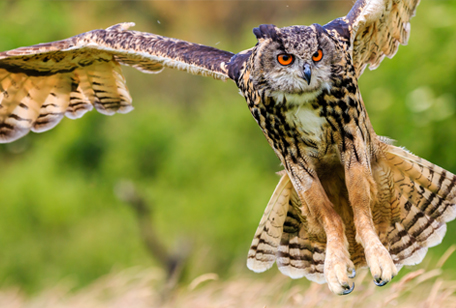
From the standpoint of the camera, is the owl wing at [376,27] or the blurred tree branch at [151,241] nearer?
the owl wing at [376,27]

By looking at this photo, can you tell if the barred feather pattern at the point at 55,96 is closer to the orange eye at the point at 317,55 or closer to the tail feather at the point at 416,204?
the orange eye at the point at 317,55

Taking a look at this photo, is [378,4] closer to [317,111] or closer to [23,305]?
[317,111]

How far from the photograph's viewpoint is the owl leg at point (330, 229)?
406 centimetres

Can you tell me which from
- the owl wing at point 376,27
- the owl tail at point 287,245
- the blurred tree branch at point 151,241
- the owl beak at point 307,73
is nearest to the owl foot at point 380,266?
the owl tail at point 287,245

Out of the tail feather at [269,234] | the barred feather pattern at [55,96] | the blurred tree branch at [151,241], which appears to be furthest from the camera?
the blurred tree branch at [151,241]

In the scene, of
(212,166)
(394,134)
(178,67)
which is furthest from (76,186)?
(178,67)

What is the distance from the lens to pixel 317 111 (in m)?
4.04

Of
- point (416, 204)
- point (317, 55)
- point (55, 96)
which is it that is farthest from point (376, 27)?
point (55, 96)

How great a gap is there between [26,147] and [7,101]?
2291cm

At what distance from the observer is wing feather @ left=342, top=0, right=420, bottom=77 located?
4.38 metres

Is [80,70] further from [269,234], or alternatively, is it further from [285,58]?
[285,58]

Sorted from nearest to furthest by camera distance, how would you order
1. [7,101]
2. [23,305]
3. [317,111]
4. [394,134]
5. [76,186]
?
[317,111], [7,101], [23,305], [394,134], [76,186]

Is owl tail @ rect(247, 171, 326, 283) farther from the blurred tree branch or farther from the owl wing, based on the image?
the blurred tree branch

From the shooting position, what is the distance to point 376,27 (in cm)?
481
